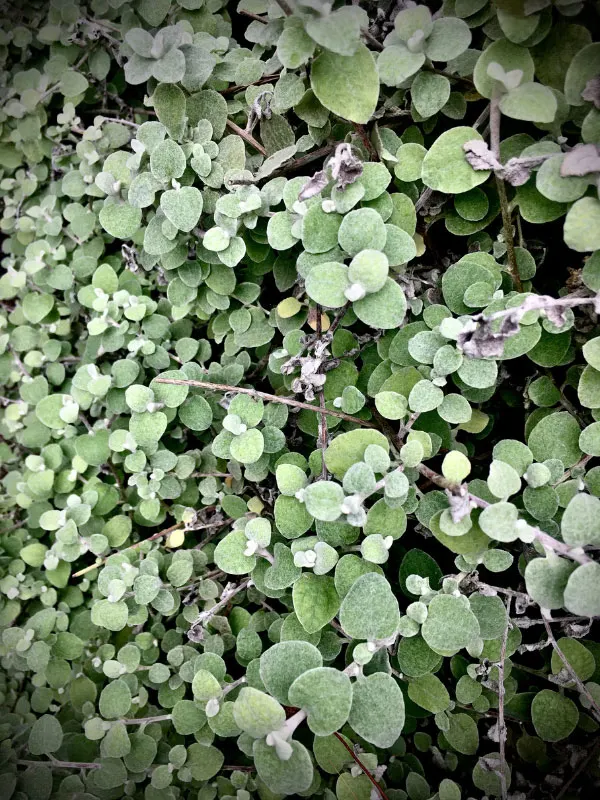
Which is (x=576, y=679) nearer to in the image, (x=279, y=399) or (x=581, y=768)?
(x=581, y=768)

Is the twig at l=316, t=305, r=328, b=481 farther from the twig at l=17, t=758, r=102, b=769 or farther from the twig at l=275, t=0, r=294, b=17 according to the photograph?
the twig at l=17, t=758, r=102, b=769

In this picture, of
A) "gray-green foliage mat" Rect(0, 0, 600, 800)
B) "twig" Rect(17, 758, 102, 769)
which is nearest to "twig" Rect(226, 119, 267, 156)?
"gray-green foliage mat" Rect(0, 0, 600, 800)

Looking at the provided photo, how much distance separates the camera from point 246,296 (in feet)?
3.27

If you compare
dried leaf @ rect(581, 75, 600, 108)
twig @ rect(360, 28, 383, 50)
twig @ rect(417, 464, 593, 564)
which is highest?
twig @ rect(360, 28, 383, 50)

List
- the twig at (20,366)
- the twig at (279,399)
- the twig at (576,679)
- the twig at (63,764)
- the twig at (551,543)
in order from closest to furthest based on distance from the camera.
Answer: the twig at (551,543) < the twig at (576,679) < the twig at (279,399) < the twig at (63,764) < the twig at (20,366)

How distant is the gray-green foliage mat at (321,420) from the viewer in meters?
0.72

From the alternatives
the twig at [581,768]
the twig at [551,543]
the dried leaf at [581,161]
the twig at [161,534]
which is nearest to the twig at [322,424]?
the twig at [551,543]

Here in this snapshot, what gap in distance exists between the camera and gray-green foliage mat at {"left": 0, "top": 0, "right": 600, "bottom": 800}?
723mm

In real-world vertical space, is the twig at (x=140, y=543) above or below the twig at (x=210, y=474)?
below

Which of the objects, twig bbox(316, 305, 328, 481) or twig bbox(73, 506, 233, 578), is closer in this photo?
twig bbox(316, 305, 328, 481)

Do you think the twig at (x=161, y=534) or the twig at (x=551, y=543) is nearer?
the twig at (x=551, y=543)

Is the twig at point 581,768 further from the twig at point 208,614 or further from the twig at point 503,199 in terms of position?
the twig at point 503,199

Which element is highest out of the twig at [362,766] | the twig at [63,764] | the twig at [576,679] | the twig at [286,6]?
the twig at [286,6]

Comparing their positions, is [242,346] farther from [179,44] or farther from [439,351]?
[179,44]
